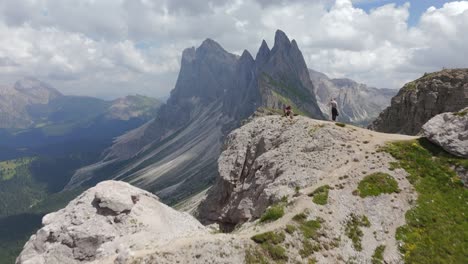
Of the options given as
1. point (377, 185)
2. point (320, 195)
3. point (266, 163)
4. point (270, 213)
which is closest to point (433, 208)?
point (377, 185)

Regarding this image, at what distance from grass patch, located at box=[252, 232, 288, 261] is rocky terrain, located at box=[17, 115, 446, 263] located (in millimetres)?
84

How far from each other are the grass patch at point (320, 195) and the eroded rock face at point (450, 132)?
17.1 metres

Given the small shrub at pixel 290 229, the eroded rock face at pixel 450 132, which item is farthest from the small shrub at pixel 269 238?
the eroded rock face at pixel 450 132

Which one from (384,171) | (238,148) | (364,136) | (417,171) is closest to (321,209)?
(384,171)

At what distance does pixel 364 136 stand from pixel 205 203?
86.8 feet

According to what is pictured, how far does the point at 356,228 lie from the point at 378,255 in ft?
10.5

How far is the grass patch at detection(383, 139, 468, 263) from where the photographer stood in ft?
112

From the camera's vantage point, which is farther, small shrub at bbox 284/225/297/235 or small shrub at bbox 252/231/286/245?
small shrub at bbox 284/225/297/235

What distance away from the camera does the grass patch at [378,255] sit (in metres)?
33.4

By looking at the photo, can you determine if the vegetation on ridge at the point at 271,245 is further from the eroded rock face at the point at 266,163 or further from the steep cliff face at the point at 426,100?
the steep cliff face at the point at 426,100

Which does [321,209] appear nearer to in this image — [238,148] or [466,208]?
[466,208]

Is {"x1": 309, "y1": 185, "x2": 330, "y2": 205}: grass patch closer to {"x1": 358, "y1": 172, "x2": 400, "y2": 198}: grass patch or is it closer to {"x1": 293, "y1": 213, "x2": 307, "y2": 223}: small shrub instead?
{"x1": 293, "y1": 213, "x2": 307, "y2": 223}: small shrub

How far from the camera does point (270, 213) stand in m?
36.4

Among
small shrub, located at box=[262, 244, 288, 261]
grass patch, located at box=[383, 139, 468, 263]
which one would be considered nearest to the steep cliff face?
grass patch, located at box=[383, 139, 468, 263]
